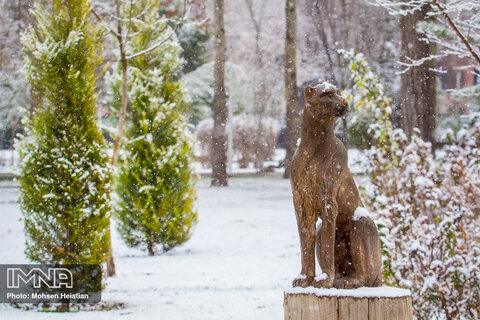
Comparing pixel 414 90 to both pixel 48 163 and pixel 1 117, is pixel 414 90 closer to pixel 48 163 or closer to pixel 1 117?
pixel 48 163

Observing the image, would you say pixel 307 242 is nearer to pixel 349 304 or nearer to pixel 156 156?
pixel 349 304

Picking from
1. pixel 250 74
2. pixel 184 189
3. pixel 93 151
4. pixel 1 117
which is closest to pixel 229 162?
pixel 250 74

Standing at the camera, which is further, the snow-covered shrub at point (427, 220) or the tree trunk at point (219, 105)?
the tree trunk at point (219, 105)

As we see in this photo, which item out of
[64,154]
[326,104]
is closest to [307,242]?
[326,104]

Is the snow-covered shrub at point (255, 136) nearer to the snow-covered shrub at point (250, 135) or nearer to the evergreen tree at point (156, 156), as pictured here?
the snow-covered shrub at point (250, 135)

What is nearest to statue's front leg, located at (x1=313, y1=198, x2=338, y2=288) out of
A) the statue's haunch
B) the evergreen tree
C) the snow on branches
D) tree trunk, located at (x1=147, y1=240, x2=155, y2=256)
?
the statue's haunch

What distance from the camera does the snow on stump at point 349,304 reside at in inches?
107

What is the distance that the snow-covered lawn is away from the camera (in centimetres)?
661

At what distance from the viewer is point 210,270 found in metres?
9.05

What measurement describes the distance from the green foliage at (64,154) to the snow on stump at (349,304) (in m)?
4.25

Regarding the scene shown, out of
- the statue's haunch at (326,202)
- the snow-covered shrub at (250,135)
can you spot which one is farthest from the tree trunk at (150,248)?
the snow-covered shrub at (250,135)

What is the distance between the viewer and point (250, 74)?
2497 cm

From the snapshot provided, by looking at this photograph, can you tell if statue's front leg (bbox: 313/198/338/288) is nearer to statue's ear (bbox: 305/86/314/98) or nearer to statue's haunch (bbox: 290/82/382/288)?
statue's haunch (bbox: 290/82/382/288)

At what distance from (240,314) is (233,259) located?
11.4ft
